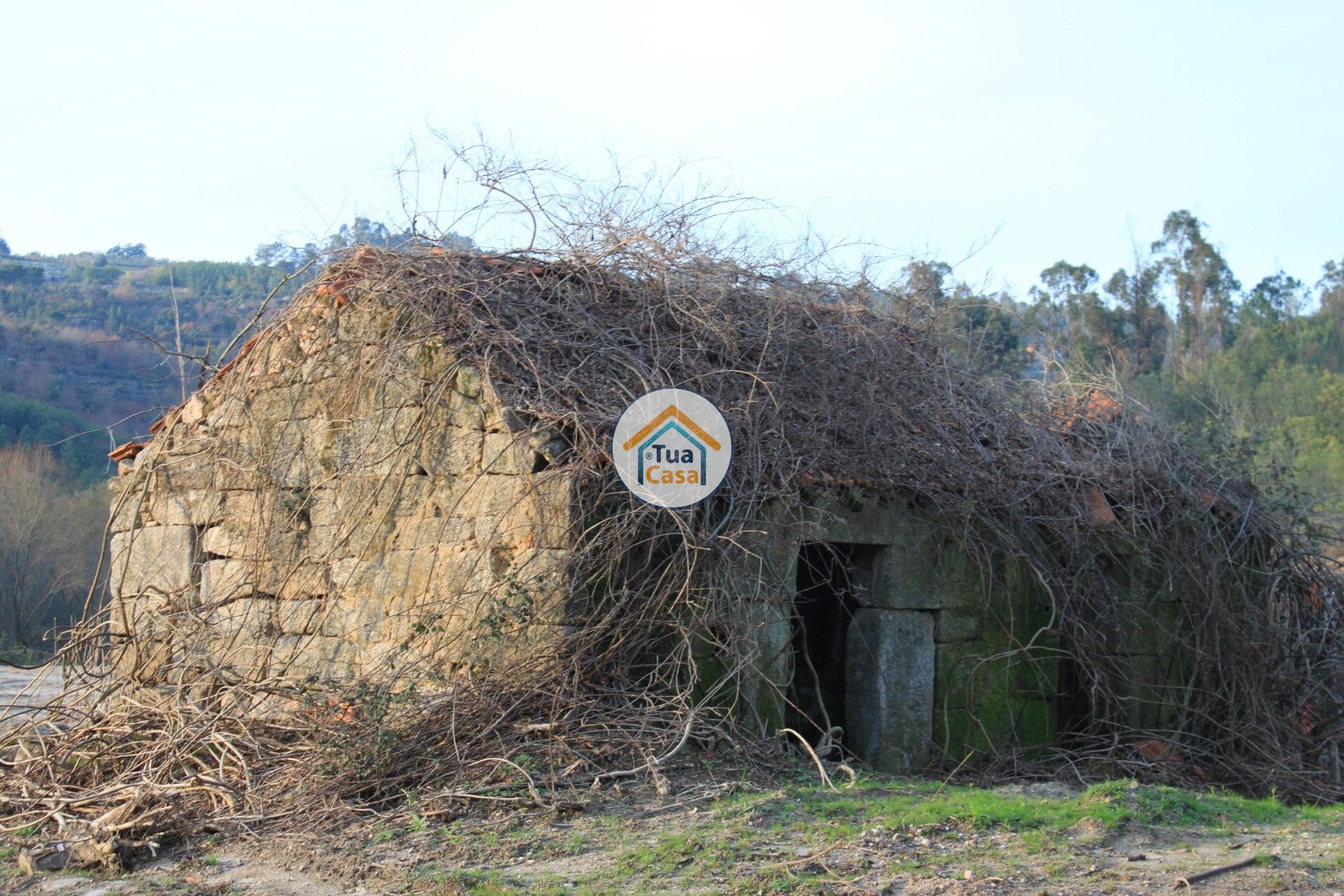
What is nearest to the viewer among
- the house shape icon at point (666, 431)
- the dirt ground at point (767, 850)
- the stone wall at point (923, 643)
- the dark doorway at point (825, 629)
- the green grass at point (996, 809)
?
the dirt ground at point (767, 850)

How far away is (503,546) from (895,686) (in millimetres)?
2593

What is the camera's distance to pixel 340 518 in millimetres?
7531

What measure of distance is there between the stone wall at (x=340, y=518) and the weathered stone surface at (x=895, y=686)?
7.17 feet

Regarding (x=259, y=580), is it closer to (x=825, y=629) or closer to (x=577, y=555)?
(x=577, y=555)

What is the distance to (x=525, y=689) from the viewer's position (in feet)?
20.4

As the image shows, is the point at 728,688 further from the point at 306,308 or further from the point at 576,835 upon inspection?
the point at 306,308

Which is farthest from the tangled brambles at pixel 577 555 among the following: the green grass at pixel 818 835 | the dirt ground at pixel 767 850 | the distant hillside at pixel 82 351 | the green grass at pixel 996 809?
the distant hillside at pixel 82 351

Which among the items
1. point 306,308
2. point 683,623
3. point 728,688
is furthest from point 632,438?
point 306,308

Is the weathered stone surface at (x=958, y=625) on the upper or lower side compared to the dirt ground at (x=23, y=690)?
upper

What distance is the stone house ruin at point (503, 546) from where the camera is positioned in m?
6.55

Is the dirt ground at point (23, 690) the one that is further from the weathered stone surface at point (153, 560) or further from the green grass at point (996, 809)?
the green grass at point (996, 809)

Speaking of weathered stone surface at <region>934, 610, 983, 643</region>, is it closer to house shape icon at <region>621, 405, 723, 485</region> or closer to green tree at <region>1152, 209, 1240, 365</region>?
house shape icon at <region>621, 405, 723, 485</region>

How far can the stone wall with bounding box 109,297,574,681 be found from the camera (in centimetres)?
659

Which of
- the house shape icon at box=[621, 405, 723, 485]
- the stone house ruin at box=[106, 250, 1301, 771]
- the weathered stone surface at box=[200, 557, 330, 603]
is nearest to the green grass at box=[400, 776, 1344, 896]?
the stone house ruin at box=[106, 250, 1301, 771]
